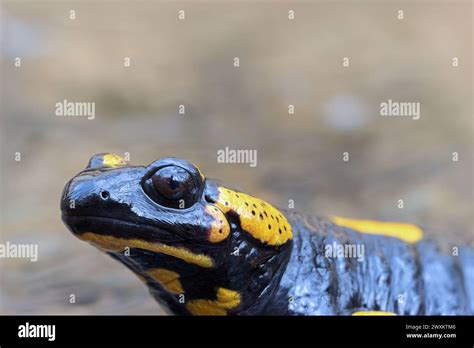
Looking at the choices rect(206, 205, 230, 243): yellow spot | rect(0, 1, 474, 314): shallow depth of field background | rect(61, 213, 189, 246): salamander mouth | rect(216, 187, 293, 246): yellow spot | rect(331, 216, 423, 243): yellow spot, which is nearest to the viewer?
rect(61, 213, 189, 246): salamander mouth

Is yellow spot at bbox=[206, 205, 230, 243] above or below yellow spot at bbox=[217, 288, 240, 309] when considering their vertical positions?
above

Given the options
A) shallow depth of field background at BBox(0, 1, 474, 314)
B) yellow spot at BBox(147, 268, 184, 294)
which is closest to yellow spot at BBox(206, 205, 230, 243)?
yellow spot at BBox(147, 268, 184, 294)

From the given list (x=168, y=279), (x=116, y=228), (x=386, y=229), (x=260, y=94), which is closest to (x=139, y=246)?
(x=116, y=228)

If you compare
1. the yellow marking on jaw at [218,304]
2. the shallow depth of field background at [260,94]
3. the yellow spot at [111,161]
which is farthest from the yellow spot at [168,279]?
the shallow depth of field background at [260,94]

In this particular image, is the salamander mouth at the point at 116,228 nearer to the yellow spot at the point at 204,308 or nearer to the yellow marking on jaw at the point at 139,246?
the yellow marking on jaw at the point at 139,246

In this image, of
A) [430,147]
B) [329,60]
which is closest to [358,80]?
[329,60]

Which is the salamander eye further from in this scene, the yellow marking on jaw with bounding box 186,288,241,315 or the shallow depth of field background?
the shallow depth of field background

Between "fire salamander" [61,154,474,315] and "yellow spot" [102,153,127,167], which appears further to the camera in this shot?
"yellow spot" [102,153,127,167]

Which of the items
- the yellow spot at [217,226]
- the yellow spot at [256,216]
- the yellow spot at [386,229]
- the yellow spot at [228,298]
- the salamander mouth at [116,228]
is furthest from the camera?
the yellow spot at [386,229]
